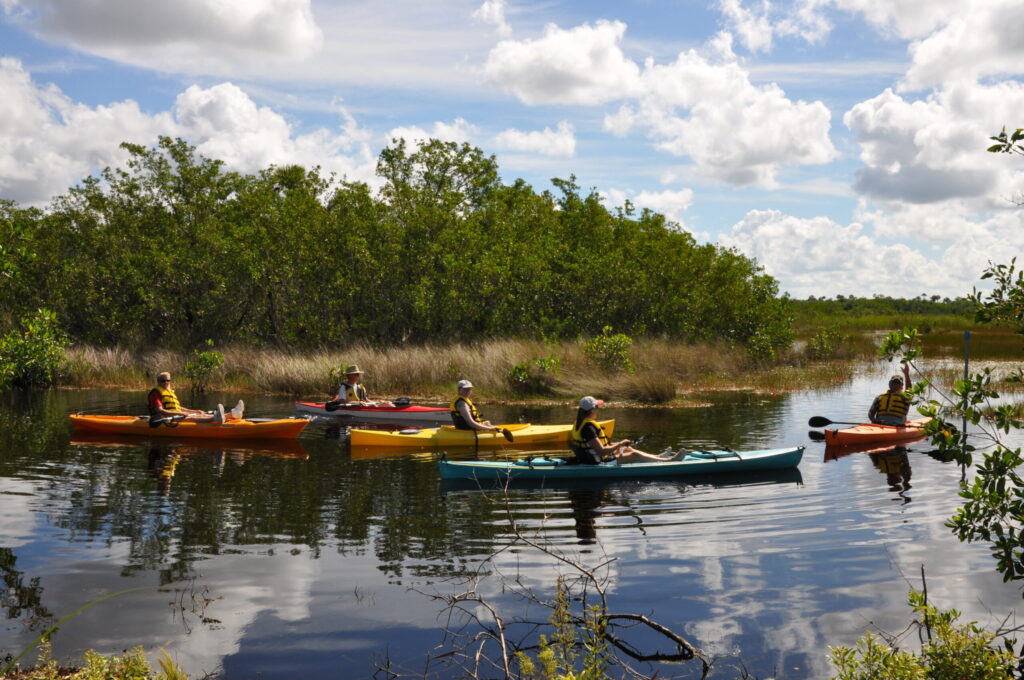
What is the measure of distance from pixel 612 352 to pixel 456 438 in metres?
10.1

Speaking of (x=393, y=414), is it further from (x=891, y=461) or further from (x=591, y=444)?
(x=891, y=461)

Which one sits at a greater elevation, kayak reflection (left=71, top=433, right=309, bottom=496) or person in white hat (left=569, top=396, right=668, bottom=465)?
person in white hat (left=569, top=396, right=668, bottom=465)

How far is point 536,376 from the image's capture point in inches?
996

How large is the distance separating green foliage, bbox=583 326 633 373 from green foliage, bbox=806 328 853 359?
1465 cm

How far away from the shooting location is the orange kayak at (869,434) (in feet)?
53.7

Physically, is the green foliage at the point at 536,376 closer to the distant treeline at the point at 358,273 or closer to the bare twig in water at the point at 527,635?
the distant treeline at the point at 358,273

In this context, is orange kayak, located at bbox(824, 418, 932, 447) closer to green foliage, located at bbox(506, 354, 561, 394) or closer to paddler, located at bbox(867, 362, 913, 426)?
paddler, located at bbox(867, 362, 913, 426)

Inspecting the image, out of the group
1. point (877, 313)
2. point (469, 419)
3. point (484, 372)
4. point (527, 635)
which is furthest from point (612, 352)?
point (877, 313)

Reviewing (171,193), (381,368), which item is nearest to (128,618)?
(381,368)

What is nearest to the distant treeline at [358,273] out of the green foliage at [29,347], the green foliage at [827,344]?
the green foliage at [827,344]

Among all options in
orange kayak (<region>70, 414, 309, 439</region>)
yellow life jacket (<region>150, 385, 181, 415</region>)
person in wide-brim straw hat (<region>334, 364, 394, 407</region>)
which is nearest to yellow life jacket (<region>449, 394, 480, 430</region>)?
orange kayak (<region>70, 414, 309, 439</region>)

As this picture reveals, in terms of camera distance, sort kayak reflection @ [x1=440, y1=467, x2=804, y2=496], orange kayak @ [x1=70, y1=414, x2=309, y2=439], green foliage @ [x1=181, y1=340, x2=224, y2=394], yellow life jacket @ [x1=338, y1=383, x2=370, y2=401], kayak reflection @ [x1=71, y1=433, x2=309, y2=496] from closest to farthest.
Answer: kayak reflection @ [x1=440, y1=467, x2=804, y2=496]
kayak reflection @ [x1=71, y1=433, x2=309, y2=496]
orange kayak @ [x1=70, y1=414, x2=309, y2=439]
yellow life jacket @ [x1=338, y1=383, x2=370, y2=401]
green foliage @ [x1=181, y1=340, x2=224, y2=394]

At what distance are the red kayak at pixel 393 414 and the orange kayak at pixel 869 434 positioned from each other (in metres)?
8.29

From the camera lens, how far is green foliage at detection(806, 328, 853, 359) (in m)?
37.3
